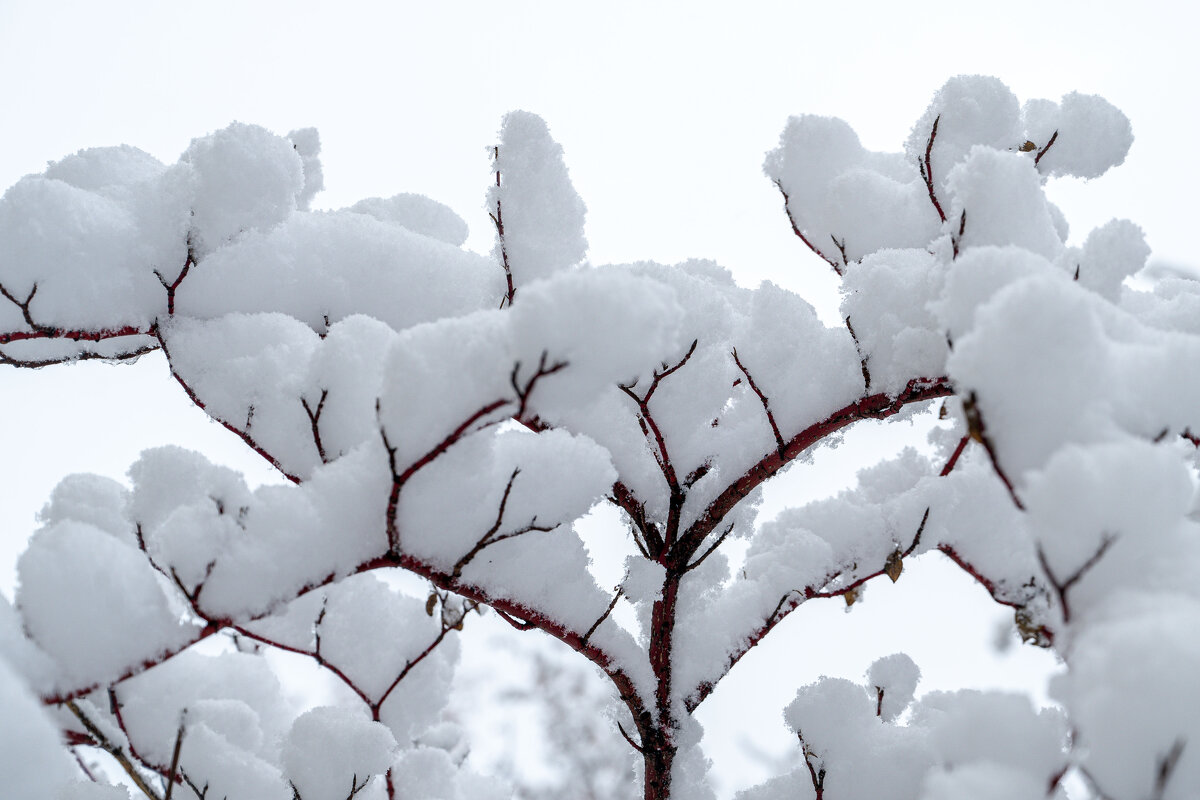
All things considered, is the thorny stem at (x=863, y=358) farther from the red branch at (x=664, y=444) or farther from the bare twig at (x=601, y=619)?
the bare twig at (x=601, y=619)

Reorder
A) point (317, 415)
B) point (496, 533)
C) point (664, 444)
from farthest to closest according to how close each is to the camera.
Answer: point (664, 444), point (317, 415), point (496, 533)

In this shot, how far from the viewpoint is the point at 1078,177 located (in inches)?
54.6

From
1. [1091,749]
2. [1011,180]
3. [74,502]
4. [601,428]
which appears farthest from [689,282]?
[74,502]

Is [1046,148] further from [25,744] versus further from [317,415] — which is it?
[25,744]

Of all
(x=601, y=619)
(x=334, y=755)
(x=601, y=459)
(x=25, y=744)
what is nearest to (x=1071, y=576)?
(x=601, y=459)

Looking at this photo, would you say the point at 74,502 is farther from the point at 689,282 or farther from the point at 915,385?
the point at 915,385

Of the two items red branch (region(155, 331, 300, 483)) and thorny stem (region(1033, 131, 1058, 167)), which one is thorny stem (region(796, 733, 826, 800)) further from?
thorny stem (region(1033, 131, 1058, 167))

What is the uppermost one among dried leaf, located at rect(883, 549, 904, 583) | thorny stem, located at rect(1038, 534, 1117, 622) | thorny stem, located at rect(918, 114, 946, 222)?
thorny stem, located at rect(918, 114, 946, 222)

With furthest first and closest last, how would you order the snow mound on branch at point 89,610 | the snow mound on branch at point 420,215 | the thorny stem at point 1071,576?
the snow mound on branch at point 420,215
the snow mound on branch at point 89,610
the thorny stem at point 1071,576

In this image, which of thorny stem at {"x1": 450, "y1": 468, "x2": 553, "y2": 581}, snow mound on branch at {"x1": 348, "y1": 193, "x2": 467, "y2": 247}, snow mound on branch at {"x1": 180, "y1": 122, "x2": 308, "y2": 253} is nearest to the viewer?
thorny stem at {"x1": 450, "y1": 468, "x2": 553, "y2": 581}

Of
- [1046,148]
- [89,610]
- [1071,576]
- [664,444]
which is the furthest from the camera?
[1046,148]

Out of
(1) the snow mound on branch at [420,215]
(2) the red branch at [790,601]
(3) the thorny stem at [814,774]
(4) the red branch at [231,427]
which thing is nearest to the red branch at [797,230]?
(2) the red branch at [790,601]

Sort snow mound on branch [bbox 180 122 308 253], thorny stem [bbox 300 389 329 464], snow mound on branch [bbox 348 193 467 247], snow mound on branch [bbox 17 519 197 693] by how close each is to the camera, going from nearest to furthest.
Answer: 1. snow mound on branch [bbox 17 519 197 693]
2. thorny stem [bbox 300 389 329 464]
3. snow mound on branch [bbox 180 122 308 253]
4. snow mound on branch [bbox 348 193 467 247]

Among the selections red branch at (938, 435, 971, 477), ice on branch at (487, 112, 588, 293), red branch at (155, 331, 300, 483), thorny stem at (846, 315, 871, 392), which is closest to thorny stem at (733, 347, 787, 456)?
thorny stem at (846, 315, 871, 392)
